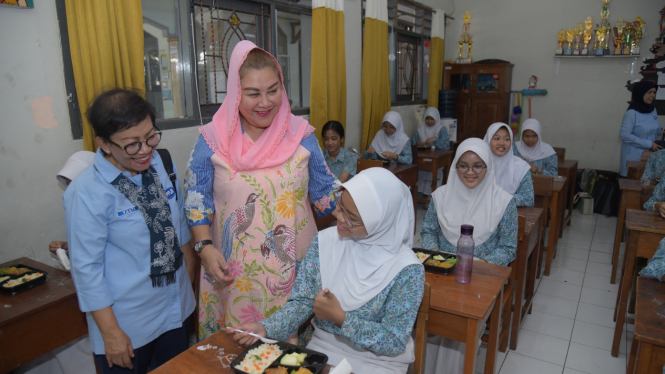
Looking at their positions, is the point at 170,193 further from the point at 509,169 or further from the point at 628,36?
the point at 628,36

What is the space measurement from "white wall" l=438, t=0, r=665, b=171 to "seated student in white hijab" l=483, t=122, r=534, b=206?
4.42m

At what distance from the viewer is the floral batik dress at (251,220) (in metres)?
1.53

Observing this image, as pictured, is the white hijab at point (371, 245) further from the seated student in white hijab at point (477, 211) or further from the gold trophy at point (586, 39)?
the gold trophy at point (586, 39)

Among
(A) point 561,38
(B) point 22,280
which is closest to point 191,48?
(B) point 22,280

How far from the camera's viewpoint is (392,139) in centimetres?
546

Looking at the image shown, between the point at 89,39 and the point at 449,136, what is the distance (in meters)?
5.27

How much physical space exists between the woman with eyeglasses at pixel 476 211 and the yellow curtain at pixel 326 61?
2200mm

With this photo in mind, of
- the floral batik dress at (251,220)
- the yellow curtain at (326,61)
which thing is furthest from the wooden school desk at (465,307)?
the yellow curtain at (326,61)

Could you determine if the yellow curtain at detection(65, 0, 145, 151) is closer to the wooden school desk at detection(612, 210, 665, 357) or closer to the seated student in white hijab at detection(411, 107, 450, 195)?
Result: the wooden school desk at detection(612, 210, 665, 357)

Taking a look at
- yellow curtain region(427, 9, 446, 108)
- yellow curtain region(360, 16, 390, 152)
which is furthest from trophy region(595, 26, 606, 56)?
yellow curtain region(360, 16, 390, 152)

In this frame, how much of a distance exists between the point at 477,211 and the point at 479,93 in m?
5.22

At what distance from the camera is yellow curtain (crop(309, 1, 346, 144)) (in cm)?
440

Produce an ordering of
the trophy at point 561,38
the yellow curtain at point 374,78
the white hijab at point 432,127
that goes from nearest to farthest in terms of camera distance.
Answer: the yellow curtain at point 374,78
the white hijab at point 432,127
the trophy at point 561,38

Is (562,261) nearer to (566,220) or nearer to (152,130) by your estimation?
(566,220)
